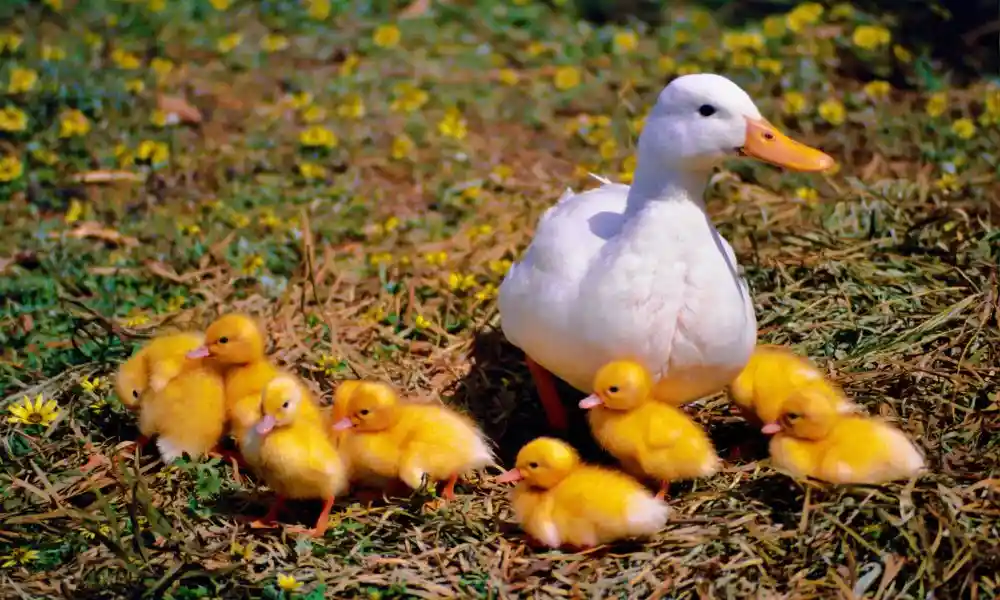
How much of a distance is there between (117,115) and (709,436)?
3.94m

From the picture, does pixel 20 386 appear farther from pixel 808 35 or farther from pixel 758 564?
pixel 808 35

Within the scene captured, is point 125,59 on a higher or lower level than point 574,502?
higher

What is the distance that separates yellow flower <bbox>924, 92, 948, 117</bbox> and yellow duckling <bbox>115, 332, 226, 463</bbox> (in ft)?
13.0

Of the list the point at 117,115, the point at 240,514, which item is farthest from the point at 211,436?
the point at 117,115

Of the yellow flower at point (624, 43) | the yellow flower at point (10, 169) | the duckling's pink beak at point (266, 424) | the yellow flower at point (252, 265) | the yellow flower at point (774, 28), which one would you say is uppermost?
the yellow flower at point (774, 28)

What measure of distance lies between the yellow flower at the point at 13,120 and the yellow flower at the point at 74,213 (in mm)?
811

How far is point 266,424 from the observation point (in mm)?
3635

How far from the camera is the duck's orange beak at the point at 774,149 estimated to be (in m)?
3.68

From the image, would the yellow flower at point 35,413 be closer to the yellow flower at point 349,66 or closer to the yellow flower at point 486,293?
the yellow flower at point 486,293

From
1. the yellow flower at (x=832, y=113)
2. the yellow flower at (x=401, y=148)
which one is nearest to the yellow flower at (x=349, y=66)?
the yellow flower at (x=401, y=148)

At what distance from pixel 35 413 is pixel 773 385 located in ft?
8.10

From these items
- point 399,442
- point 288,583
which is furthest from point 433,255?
point 288,583

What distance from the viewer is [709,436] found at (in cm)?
426

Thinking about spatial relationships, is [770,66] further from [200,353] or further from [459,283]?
[200,353]
